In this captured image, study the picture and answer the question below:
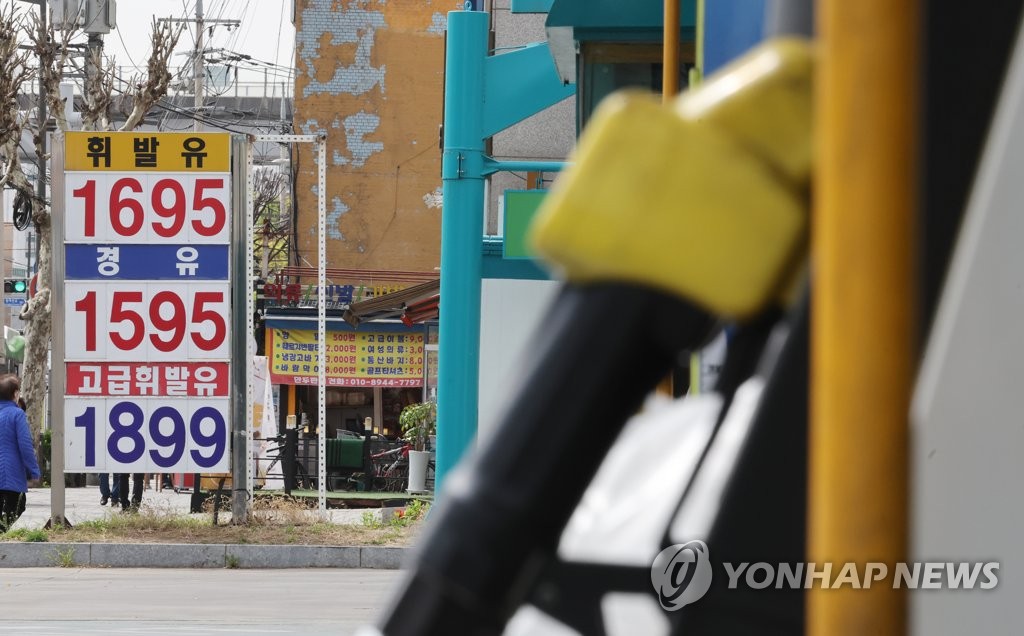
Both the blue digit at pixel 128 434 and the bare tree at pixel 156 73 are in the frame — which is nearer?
the blue digit at pixel 128 434

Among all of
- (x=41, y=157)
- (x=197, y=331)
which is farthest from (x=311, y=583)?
(x=41, y=157)

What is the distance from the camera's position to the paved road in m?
7.97

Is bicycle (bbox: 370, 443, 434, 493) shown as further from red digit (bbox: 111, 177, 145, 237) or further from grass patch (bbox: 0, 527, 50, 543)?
red digit (bbox: 111, 177, 145, 237)

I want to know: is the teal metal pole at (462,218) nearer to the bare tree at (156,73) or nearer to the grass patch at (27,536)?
the grass patch at (27,536)

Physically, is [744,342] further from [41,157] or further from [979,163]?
[41,157]

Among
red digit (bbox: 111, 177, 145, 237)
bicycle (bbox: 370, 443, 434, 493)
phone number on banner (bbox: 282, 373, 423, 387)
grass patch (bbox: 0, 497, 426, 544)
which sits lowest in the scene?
bicycle (bbox: 370, 443, 434, 493)

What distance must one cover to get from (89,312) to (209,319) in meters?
1.05

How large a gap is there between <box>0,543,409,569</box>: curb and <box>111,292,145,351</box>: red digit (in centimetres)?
180

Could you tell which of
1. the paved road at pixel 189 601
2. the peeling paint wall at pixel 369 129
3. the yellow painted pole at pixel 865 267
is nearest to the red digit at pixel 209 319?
the paved road at pixel 189 601

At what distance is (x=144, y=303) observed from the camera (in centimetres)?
1200

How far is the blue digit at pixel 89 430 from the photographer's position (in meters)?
12.0

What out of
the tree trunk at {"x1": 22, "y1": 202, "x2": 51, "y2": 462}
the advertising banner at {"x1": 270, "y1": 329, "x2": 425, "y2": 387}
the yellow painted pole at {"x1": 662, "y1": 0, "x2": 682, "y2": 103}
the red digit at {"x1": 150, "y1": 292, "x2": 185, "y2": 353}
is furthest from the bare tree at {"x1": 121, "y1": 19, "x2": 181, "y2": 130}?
the yellow painted pole at {"x1": 662, "y1": 0, "x2": 682, "y2": 103}

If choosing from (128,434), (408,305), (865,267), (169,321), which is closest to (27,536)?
(128,434)

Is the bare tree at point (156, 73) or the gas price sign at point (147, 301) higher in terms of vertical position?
the bare tree at point (156, 73)
